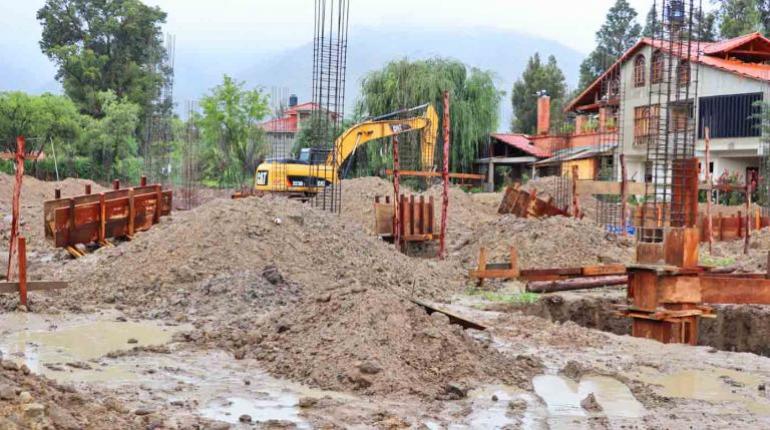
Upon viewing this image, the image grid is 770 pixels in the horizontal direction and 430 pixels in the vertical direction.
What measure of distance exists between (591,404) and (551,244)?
10963mm

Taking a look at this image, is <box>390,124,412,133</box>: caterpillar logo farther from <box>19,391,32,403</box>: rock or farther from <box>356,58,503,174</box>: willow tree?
<box>19,391,32,403</box>: rock

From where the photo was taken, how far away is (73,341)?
1040cm

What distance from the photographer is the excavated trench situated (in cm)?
1443

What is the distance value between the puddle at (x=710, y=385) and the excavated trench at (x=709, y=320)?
4644 millimetres

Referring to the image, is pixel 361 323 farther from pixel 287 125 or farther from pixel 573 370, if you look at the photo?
pixel 287 125

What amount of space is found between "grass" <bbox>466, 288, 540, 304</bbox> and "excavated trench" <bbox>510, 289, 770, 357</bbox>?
0.62 feet

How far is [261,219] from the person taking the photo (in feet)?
52.0

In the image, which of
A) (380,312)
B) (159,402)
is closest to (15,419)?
(159,402)

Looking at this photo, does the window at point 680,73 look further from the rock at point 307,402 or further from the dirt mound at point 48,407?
the dirt mound at point 48,407

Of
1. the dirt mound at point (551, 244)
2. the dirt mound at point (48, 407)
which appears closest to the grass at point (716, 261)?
the dirt mound at point (551, 244)

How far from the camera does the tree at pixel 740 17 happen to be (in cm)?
4675

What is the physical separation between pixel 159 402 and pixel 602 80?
40.5 meters

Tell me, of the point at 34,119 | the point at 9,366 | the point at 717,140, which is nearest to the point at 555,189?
the point at 717,140

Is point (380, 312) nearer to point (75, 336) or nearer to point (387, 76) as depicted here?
point (75, 336)
